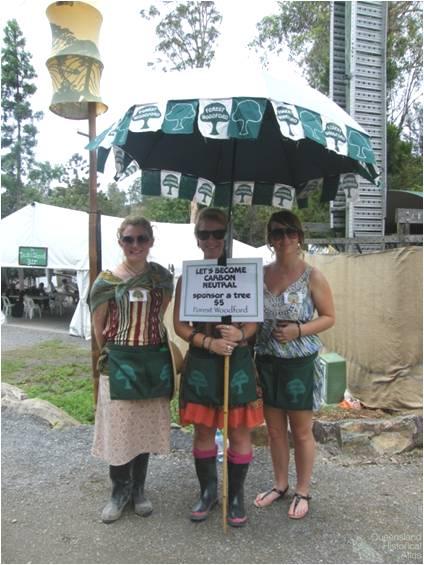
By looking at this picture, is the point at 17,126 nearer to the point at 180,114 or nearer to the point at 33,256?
the point at 33,256

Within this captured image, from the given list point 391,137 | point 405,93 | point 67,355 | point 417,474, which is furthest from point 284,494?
point 405,93

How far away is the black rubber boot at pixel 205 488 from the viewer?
2.94m

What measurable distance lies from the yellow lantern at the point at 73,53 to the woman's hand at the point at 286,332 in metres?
2.76

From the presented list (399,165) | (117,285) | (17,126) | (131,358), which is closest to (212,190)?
(117,285)

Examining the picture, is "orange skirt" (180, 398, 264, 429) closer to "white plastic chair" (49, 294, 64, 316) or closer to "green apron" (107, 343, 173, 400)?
"green apron" (107, 343, 173, 400)

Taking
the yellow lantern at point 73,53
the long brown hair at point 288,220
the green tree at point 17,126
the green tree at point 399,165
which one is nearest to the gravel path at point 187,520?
the long brown hair at point 288,220

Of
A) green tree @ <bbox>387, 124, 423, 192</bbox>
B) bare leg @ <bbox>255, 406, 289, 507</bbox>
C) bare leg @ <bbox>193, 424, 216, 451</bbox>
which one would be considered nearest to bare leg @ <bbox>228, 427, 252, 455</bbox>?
bare leg @ <bbox>193, 424, 216, 451</bbox>

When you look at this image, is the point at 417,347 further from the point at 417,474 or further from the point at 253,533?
the point at 253,533

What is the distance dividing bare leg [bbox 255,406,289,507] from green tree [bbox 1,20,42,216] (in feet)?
110

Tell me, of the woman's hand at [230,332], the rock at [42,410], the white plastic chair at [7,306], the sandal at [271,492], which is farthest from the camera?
the white plastic chair at [7,306]

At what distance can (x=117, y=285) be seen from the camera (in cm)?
283

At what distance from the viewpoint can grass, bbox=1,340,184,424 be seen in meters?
5.81

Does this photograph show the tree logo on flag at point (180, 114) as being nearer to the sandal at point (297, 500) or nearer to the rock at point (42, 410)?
the sandal at point (297, 500)

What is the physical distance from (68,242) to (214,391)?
39.7 feet
